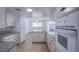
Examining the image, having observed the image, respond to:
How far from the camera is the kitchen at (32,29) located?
1237mm

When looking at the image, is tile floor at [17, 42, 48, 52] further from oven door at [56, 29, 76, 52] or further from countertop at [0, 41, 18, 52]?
oven door at [56, 29, 76, 52]

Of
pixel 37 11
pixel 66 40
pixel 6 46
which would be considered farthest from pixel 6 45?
pixel 66 40

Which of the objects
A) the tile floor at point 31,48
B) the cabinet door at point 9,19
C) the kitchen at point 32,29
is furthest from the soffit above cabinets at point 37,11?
the tile floor at point 31,48

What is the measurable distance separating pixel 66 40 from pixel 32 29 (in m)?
0.52

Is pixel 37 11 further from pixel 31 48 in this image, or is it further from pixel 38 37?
pixel 31 48

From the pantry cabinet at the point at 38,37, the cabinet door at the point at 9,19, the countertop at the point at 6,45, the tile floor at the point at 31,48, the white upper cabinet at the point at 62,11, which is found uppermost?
the white upper cabinet at the point at 62,11

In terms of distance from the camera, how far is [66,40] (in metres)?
1.08

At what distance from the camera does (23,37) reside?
138 centimetres

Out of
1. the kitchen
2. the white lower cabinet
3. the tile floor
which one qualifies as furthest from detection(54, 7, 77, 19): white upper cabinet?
the tile floor

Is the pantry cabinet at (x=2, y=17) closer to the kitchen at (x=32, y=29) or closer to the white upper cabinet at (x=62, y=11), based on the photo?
the kitchen at (x=32, y=29)
